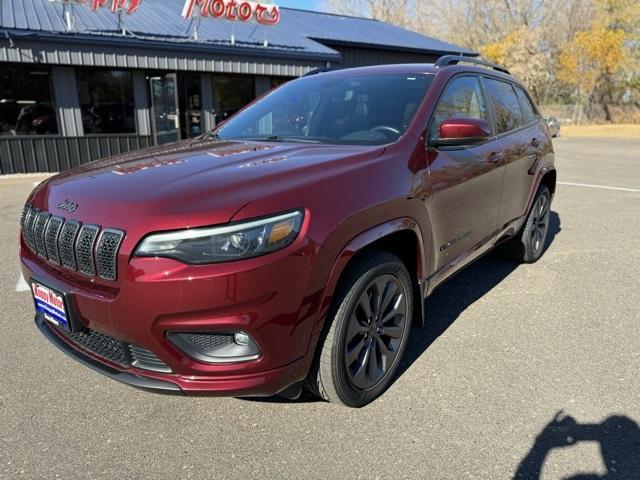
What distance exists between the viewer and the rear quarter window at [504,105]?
4.04m

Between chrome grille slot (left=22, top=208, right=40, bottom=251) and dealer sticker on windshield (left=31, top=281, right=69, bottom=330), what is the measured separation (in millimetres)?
220

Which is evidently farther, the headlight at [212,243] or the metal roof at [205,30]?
the metal roof at [205,30]

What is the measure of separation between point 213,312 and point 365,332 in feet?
3.12

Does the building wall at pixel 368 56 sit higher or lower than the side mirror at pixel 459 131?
higher

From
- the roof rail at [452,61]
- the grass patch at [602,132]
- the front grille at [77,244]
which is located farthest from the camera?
the grass patch at [602,132]

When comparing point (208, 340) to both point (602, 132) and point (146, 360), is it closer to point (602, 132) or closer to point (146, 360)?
point (146, 360)

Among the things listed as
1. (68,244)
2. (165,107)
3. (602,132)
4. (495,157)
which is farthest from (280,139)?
(602,132)

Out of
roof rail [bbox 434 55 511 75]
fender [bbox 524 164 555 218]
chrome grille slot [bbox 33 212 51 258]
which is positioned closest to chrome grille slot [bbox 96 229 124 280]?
chrome grille slot [bbox 33 212 51 258]

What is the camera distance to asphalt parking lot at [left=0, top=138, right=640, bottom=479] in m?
2.30

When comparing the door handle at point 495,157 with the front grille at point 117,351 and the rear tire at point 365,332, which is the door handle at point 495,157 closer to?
the rear tire at point 365,332

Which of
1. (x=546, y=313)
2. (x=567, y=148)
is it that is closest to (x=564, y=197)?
(x=546, y=313)

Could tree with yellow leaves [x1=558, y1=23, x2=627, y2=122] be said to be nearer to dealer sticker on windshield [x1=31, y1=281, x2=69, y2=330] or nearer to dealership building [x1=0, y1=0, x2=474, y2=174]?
dealership building [x1=0, y1=0, x2=474, y2=174]

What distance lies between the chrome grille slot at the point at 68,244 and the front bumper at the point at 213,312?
0.08 m

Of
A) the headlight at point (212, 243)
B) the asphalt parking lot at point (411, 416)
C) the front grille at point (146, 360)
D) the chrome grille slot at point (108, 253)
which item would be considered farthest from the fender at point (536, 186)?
the chrome grille slot at point (108, 253)
